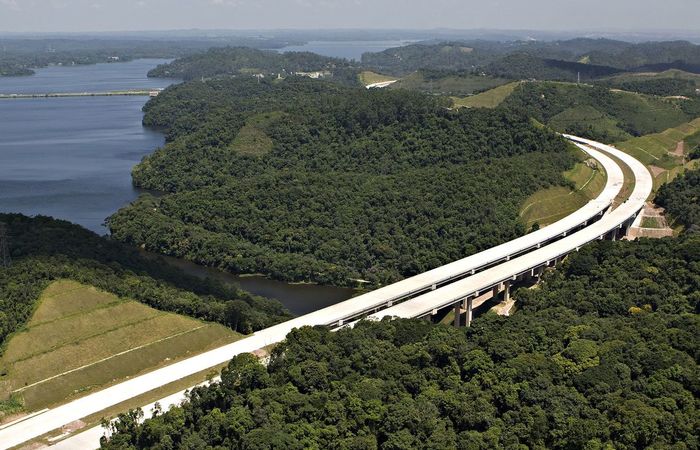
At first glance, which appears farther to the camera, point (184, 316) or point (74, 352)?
point (184, 316)

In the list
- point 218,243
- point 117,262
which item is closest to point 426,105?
point 218,243

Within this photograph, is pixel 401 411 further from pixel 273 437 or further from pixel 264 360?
pixel 264 360

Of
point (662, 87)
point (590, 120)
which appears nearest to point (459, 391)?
point (590, 120)

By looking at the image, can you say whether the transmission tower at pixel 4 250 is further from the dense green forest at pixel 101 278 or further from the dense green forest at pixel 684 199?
the dense green forest at pixel 684 199

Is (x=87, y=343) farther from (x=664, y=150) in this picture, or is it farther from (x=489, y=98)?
(x=489, y=98)

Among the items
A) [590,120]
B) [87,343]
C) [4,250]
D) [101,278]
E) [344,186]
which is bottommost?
[590,120]

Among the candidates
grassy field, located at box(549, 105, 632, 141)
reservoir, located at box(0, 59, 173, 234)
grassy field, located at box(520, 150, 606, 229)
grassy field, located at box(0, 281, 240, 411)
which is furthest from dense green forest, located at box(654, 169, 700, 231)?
reservoir, located at box(0, 59, 173, 234)

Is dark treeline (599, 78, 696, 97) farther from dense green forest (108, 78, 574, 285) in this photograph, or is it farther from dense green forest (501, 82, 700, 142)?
dense green forest (108, 78, 574, 285)
